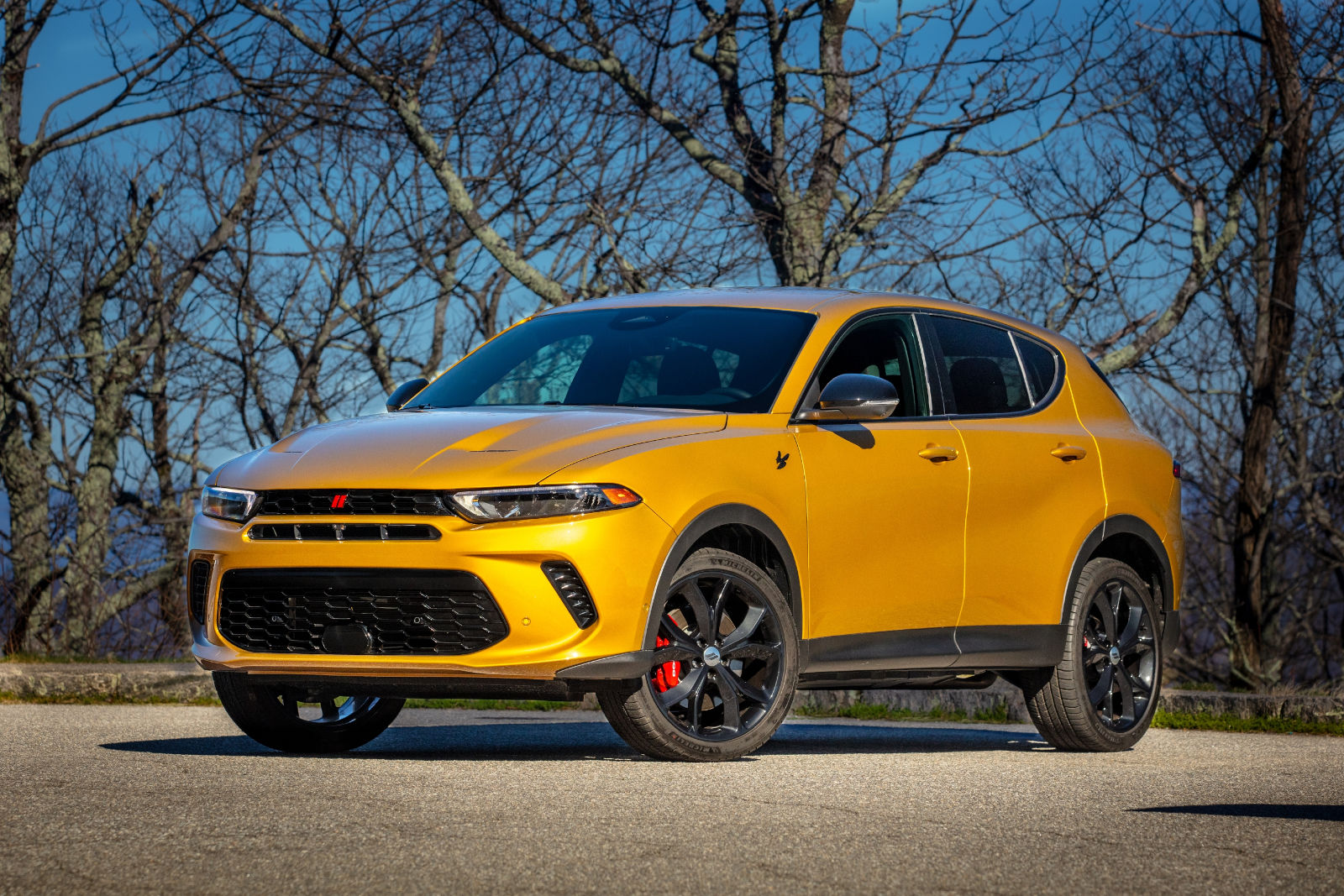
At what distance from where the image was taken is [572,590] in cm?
594

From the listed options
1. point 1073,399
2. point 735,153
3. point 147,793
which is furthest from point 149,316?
point 147,793

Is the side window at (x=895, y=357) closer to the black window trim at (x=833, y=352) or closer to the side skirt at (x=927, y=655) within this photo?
the black window trim at (x=833, y=352)

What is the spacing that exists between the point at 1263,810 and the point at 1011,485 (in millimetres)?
2388

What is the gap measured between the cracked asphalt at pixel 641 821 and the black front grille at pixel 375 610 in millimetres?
470

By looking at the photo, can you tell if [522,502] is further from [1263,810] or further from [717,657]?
[1263,810]

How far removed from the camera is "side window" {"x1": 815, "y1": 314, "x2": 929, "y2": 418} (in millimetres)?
7445

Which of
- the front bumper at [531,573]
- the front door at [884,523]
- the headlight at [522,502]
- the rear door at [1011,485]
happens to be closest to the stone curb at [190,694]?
the rear door at [1011,485]

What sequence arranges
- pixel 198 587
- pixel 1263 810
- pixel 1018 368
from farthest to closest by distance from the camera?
1. pixel 1018 368
2. pixel 198 587
3. pixel 1263 810

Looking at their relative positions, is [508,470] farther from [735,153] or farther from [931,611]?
[735,153]

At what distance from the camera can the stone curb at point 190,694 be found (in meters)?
10.3

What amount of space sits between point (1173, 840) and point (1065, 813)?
→ 0.59m

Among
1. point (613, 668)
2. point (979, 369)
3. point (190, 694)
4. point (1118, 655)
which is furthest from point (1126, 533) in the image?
point (190, 694)

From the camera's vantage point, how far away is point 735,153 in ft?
52.0

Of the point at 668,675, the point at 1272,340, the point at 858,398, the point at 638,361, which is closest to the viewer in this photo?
the point at 668,675
